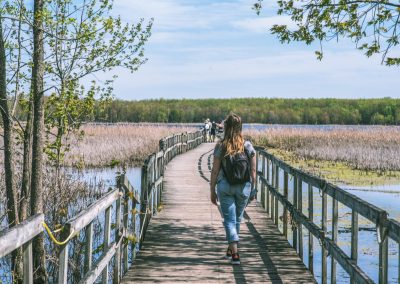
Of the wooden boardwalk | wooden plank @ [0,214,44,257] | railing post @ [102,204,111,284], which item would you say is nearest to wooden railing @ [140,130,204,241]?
the wooden boardwalk

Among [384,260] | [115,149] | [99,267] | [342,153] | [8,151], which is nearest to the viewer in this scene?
[384,260]

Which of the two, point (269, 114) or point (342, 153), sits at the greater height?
point (269, 114)

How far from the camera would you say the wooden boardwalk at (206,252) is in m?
7.06

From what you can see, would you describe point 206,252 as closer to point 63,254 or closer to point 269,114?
point 63,254

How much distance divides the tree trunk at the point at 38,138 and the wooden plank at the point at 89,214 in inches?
153

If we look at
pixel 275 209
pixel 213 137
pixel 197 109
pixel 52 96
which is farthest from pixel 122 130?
pixel 197 109

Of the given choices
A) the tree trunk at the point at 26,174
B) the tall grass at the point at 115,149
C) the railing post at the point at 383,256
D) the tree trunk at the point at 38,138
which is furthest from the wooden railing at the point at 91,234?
the tall grass at the point at 115,149

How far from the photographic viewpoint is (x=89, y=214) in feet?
16.6

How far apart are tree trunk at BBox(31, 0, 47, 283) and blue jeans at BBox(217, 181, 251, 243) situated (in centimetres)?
365

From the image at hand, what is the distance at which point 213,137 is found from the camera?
45.6m

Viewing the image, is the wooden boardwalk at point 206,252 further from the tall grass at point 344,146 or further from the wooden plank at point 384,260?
the tall grass at point 344,146

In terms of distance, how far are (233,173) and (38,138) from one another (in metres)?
4.25

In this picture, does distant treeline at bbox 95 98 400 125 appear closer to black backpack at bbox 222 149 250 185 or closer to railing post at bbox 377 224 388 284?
black backpack at bbox 222 149 250 185

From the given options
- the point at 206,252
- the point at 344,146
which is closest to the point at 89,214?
the point at 206,252
